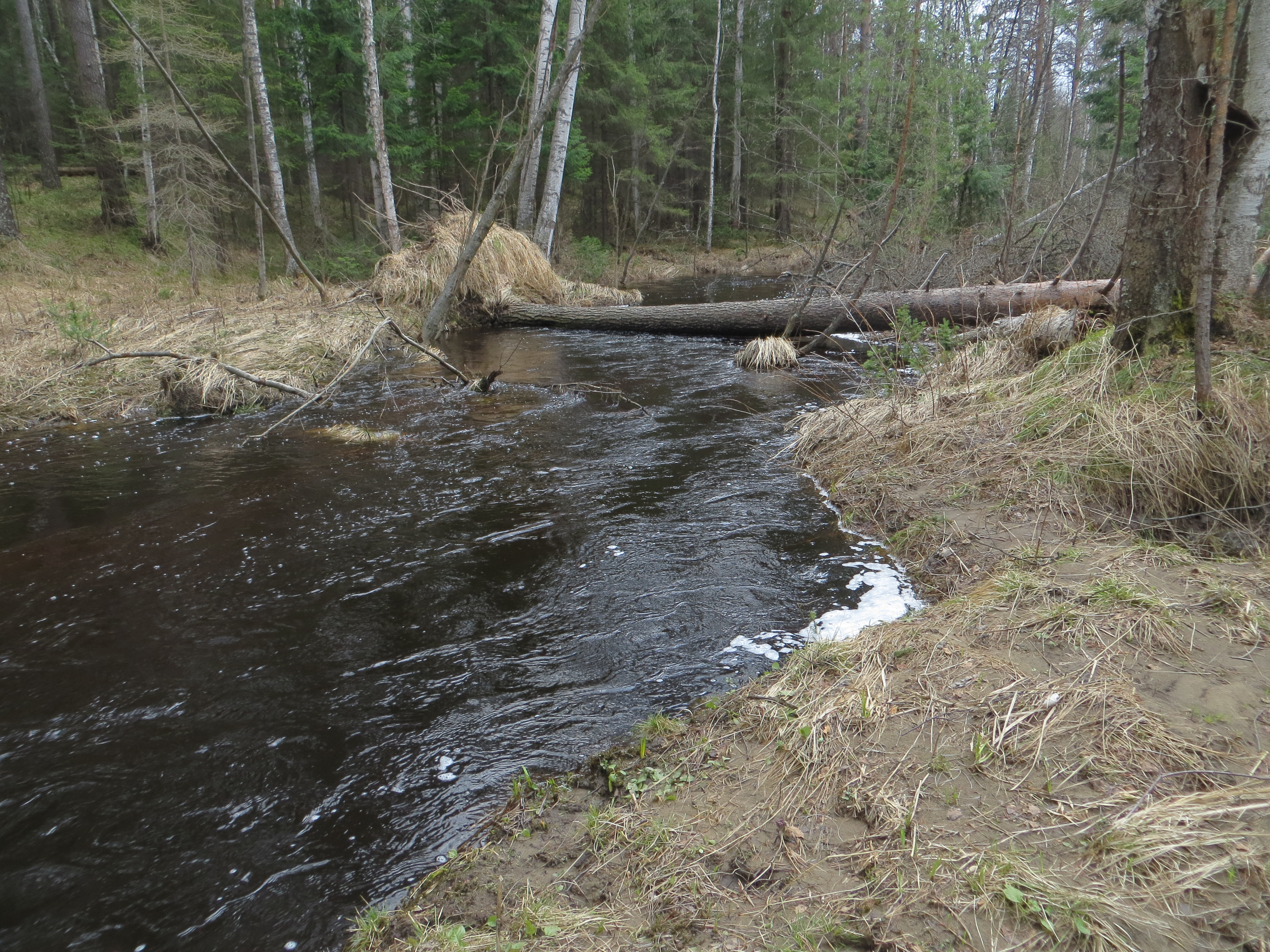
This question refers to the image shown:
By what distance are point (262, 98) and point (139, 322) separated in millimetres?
8733

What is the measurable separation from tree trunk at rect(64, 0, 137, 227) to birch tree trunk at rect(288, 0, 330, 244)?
4496 millimetres

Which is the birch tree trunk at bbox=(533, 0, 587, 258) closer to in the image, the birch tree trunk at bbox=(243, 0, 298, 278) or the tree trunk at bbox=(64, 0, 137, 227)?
the birch tree trunk at bbox=(243, 0, 298, 278)

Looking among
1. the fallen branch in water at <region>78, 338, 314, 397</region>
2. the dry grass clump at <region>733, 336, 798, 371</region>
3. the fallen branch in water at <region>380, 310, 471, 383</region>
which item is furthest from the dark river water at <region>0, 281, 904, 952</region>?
the dry grass clump at <region>733, 336, 798, 371</region>

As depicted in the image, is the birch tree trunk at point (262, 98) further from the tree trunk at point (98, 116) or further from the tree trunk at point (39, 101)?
the tree trunk at point (39, 101)

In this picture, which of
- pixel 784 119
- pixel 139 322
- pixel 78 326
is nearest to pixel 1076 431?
pixel 78 326

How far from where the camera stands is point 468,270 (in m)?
12.3

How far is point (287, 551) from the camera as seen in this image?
15.7 ft

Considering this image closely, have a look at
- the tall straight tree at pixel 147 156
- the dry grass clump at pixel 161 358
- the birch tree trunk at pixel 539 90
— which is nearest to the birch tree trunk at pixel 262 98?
the tall straight tree at pixel 147 156

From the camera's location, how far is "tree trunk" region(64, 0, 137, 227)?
1780 centimetres

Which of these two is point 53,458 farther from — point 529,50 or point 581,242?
point 529,50

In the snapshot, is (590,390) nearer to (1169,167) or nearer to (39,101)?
(1169,167)

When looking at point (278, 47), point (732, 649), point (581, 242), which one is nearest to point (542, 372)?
point (732, 649)

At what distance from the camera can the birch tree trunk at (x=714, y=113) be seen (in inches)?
1046

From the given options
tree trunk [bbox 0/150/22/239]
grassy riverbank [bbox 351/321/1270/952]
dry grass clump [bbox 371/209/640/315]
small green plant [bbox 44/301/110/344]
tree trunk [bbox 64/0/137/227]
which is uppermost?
tree trunk [bbox 64/0/137/227]
